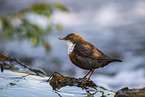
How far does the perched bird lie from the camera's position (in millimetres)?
1537

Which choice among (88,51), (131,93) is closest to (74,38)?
(88,51)

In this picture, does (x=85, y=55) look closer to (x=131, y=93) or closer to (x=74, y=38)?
(x=74, y=38)

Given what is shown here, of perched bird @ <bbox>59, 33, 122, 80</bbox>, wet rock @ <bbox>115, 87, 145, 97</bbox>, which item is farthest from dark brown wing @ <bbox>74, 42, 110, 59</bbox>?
wet rock @ <bbox>115, 87, 145, 97</bbox>

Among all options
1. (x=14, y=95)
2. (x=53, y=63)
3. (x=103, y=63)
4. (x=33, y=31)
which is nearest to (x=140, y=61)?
(x=53, y=63)

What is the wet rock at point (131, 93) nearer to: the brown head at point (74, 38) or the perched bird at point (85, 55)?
the perched bird at point (85, 55)

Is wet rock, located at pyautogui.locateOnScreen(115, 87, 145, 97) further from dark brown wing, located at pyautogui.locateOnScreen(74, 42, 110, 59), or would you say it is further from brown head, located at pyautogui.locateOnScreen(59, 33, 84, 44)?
brown head, located at pyautogui.locateOnScreen(59, 33, 84, 44)

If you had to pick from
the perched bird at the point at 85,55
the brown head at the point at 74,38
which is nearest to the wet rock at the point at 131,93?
the perched bird at the point at 85,55

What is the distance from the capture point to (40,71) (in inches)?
67.7

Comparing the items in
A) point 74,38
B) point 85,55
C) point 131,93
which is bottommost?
point 131,93

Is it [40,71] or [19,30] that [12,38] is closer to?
[19,30]

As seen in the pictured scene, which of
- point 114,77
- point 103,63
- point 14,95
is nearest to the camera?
point 14,95

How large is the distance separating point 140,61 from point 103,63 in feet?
8.20

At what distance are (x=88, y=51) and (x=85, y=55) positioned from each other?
39 mm

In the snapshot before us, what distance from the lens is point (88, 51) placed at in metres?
1.59
